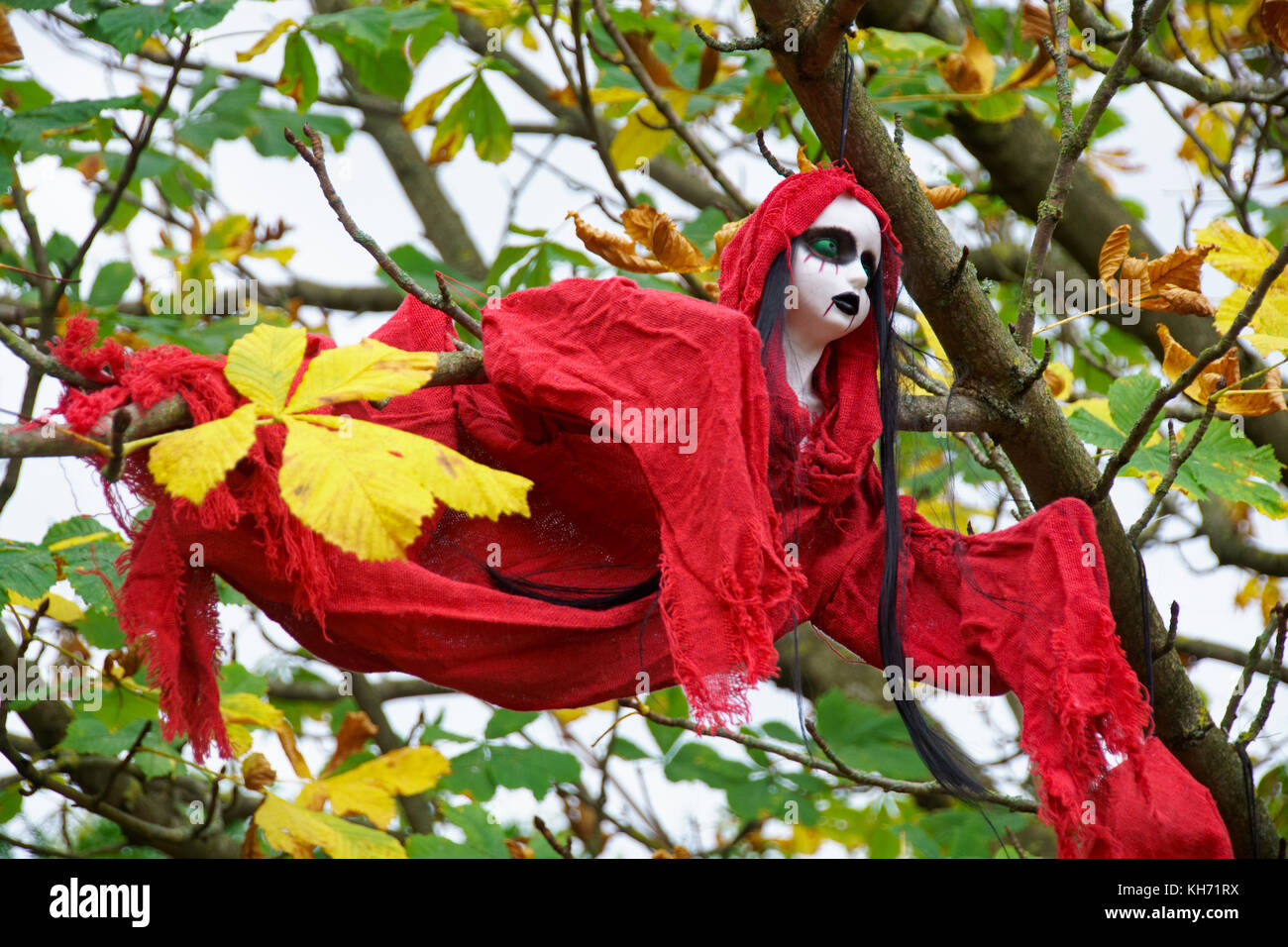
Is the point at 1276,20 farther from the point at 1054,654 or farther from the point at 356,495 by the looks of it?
the point at 356,495

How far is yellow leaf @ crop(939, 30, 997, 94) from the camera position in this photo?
231 centimetres

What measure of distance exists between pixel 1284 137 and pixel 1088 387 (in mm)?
788

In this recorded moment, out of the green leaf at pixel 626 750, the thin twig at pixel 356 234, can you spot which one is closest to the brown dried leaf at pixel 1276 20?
the thin twig at pixel 356 234

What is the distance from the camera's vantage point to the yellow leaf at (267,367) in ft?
4.10

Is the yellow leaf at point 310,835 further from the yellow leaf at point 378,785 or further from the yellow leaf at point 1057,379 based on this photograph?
the yellow leaf at point 1057,379

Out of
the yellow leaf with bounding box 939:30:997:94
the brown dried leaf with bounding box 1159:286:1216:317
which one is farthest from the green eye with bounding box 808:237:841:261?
the yellow leaf with bounding box 939:30:997:94

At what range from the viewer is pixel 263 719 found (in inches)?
93.0

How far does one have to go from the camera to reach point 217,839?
2.57 m

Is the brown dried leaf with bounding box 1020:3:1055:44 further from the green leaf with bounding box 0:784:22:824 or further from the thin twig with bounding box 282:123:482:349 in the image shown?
the green leaf with bounding box 0:784:22:824

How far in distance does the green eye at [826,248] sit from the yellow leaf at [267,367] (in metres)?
0.62

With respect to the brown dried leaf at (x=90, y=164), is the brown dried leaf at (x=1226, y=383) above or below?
below

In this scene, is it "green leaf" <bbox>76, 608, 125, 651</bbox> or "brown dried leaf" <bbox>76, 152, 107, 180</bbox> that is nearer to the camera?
"green leaf" <bbox>76, 608, 125, 651</bbox>
